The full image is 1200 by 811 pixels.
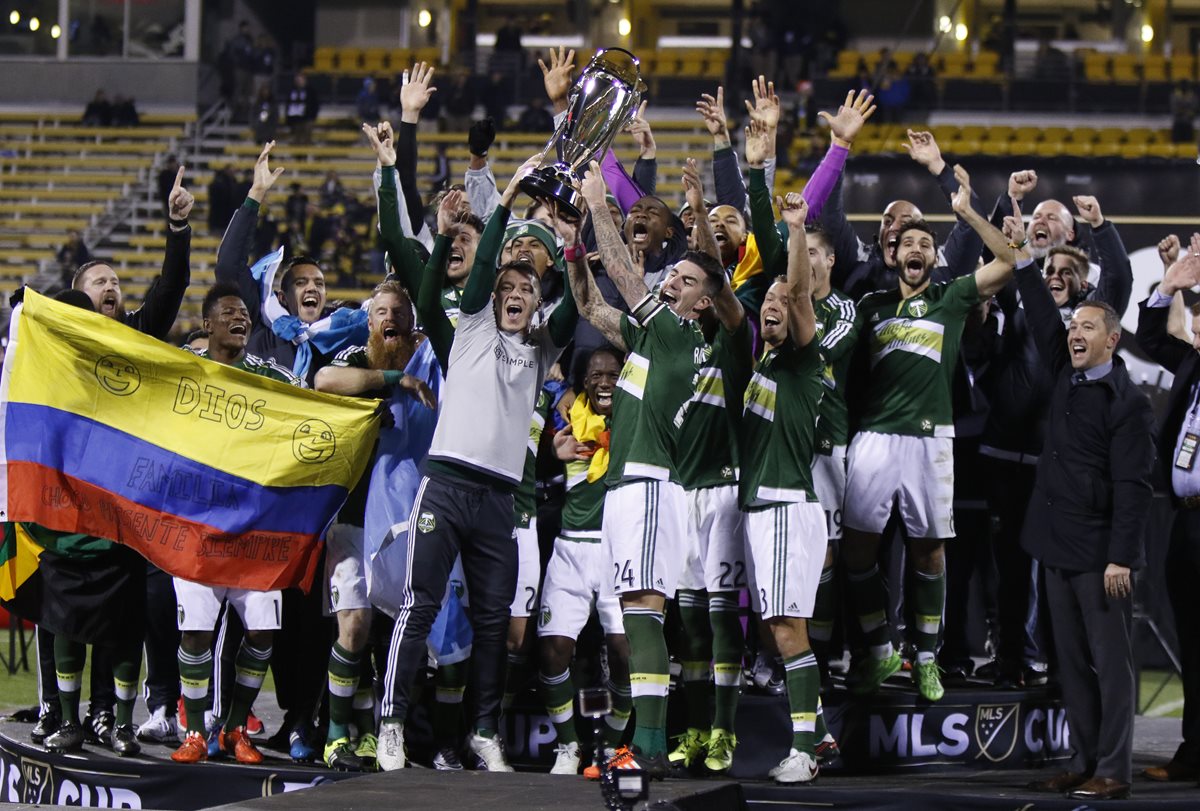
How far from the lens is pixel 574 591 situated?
24.1 ft

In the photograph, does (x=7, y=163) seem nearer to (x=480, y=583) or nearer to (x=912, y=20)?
(x=912, y=20)

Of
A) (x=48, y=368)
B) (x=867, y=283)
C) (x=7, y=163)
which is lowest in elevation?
(x=48, y=368)

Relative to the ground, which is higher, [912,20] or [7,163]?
[912,20]

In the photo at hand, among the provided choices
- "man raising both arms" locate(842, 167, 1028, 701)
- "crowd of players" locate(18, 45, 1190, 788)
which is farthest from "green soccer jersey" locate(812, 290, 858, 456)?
"man raising both arms" locate(842, 167, 1028, 701)

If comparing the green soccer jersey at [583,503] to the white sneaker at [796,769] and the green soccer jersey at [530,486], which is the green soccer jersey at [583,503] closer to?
the green soccer jersey at [530,486]

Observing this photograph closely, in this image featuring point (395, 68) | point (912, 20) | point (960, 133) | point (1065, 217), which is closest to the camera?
point (1065, 217)

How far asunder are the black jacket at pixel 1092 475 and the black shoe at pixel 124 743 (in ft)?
13.4

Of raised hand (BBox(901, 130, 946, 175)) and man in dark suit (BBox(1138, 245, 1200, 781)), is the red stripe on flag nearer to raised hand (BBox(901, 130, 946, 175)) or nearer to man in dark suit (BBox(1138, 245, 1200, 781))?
raised hand (BBox(901, 130, 946, 175))

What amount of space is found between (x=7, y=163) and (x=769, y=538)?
73.4 ft

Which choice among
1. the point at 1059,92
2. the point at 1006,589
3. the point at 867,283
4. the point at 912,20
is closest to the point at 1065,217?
the point at 867,283

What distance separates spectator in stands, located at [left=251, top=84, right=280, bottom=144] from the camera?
2561cm

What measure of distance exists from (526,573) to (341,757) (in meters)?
1.15

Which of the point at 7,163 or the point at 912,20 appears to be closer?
the point at 7,163

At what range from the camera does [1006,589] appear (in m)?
8.16
